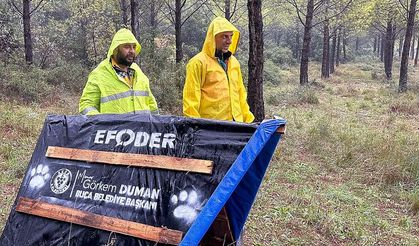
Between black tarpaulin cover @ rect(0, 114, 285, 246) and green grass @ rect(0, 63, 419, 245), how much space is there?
1.35 metres

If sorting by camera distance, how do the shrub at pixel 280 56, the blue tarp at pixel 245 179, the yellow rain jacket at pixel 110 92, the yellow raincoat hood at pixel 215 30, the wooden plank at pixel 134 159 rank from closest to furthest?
the blue tarp at pixel 245 179 < the wooden plank at pixel 134 159 < the yellow rain jacket at pixel 110 92 < the yellow raincoat hood at pixel 215 30 < the shrub at pixel 280 56

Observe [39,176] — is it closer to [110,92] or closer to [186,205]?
[110,92]

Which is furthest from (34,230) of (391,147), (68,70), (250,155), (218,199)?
(68,70)

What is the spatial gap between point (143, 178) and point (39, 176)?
90cm

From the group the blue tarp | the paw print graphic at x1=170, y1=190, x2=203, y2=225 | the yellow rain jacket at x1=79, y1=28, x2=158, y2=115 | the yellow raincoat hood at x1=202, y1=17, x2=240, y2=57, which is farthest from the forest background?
the yellow raincoat hood at x1=202, y1=17, x2=240, y2=57

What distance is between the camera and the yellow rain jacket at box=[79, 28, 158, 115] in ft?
12.5

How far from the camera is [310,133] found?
9055 mm

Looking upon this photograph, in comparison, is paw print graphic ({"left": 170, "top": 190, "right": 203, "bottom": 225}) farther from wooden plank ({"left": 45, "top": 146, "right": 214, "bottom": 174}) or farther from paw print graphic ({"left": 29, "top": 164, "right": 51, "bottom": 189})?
paw print graphic ({"left": 29, "top": 164, "right": 51, "bottom": 189})

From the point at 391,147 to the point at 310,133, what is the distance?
1885 millimetres

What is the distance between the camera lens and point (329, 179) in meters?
6.43

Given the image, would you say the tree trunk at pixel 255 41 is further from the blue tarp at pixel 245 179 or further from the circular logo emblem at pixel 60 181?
the circular logo emblem at pixel 60 181

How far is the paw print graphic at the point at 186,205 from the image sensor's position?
8.41 ft

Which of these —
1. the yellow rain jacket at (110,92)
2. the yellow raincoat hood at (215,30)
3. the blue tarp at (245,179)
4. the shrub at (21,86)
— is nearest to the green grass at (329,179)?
the shrub at (21,86)

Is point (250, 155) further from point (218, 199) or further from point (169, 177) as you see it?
point (169, 177)
